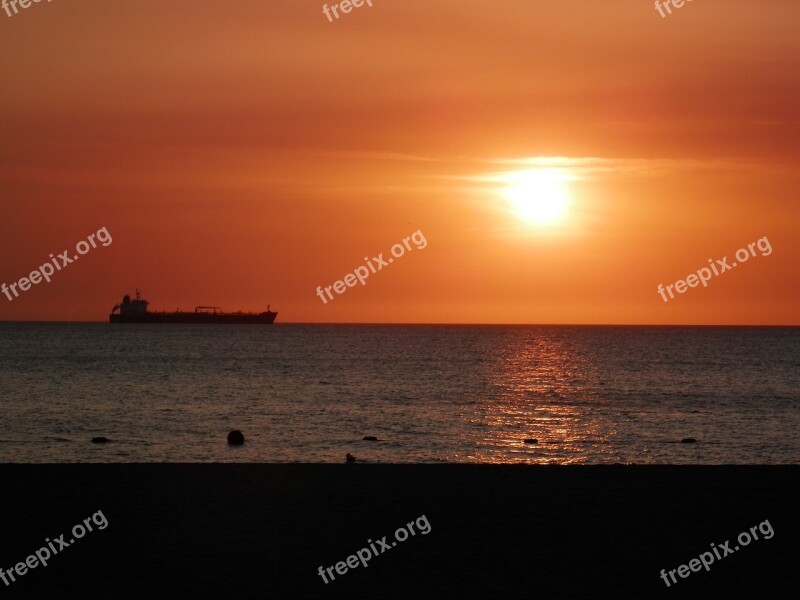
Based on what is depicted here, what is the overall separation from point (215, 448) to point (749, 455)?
20087 mm

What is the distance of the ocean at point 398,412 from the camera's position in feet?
125

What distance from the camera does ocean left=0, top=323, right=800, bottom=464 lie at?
38.1 m
